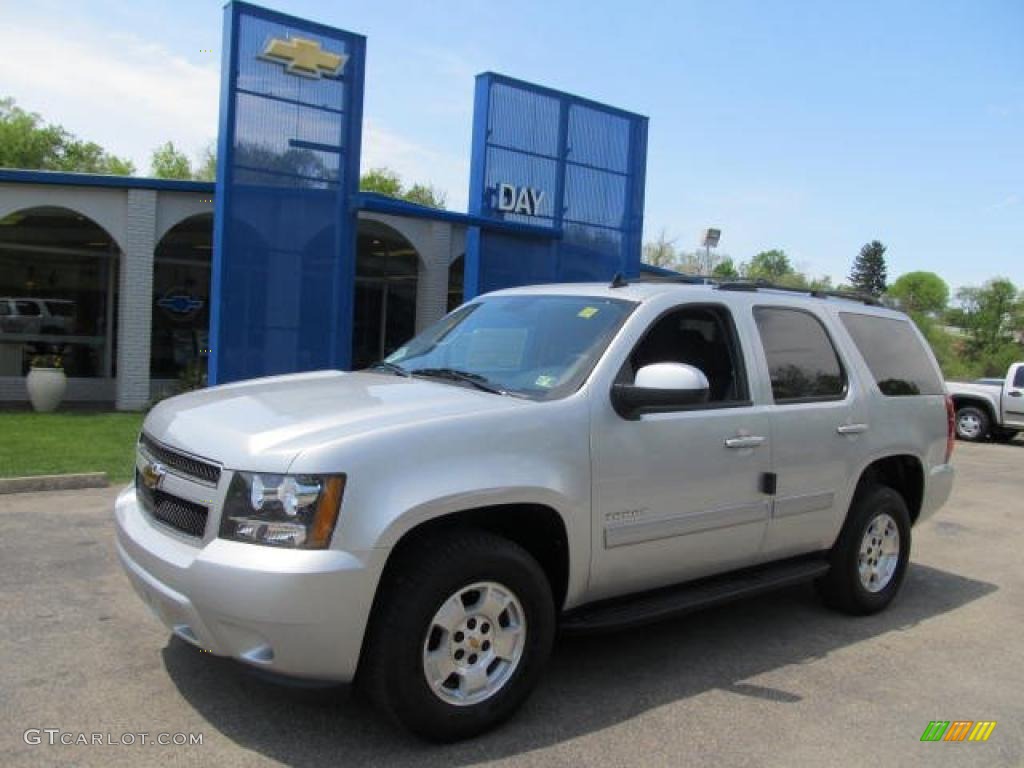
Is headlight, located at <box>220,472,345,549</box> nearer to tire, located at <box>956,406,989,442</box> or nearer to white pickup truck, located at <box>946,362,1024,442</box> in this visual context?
white pickup truck, located at <box>946,362,1024,442</box>

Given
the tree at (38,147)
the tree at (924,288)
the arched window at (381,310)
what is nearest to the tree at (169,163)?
the tree at (38,147)

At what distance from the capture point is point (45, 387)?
14.5m

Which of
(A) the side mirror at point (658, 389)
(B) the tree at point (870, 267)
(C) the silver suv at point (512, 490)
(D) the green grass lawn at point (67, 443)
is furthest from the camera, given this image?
(B) the tree at point (870, 267)

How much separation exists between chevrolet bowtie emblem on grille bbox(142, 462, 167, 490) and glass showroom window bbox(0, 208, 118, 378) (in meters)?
14.7

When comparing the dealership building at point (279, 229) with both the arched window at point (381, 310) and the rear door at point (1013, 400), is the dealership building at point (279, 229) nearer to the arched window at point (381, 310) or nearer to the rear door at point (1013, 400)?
the arched window at point (381, 310)

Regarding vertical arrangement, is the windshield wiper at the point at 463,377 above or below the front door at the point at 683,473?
above

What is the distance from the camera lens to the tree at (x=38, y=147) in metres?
62.6

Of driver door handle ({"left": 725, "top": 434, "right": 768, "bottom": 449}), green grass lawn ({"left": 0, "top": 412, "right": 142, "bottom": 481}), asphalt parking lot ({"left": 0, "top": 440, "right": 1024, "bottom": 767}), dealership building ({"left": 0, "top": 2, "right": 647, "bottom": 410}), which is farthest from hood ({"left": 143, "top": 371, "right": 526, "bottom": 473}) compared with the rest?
dealership building ({"left": 0, "top": 2, "right": 647, "bottom": 410})

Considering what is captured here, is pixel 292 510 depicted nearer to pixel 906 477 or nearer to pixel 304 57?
pixel 906 477

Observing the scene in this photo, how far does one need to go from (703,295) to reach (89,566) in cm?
415

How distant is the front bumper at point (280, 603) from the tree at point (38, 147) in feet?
218

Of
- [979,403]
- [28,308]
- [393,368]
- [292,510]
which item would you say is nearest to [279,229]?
[393,368]

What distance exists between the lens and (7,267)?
58.0ft

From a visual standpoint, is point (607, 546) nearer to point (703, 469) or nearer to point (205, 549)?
point (703, 469)
